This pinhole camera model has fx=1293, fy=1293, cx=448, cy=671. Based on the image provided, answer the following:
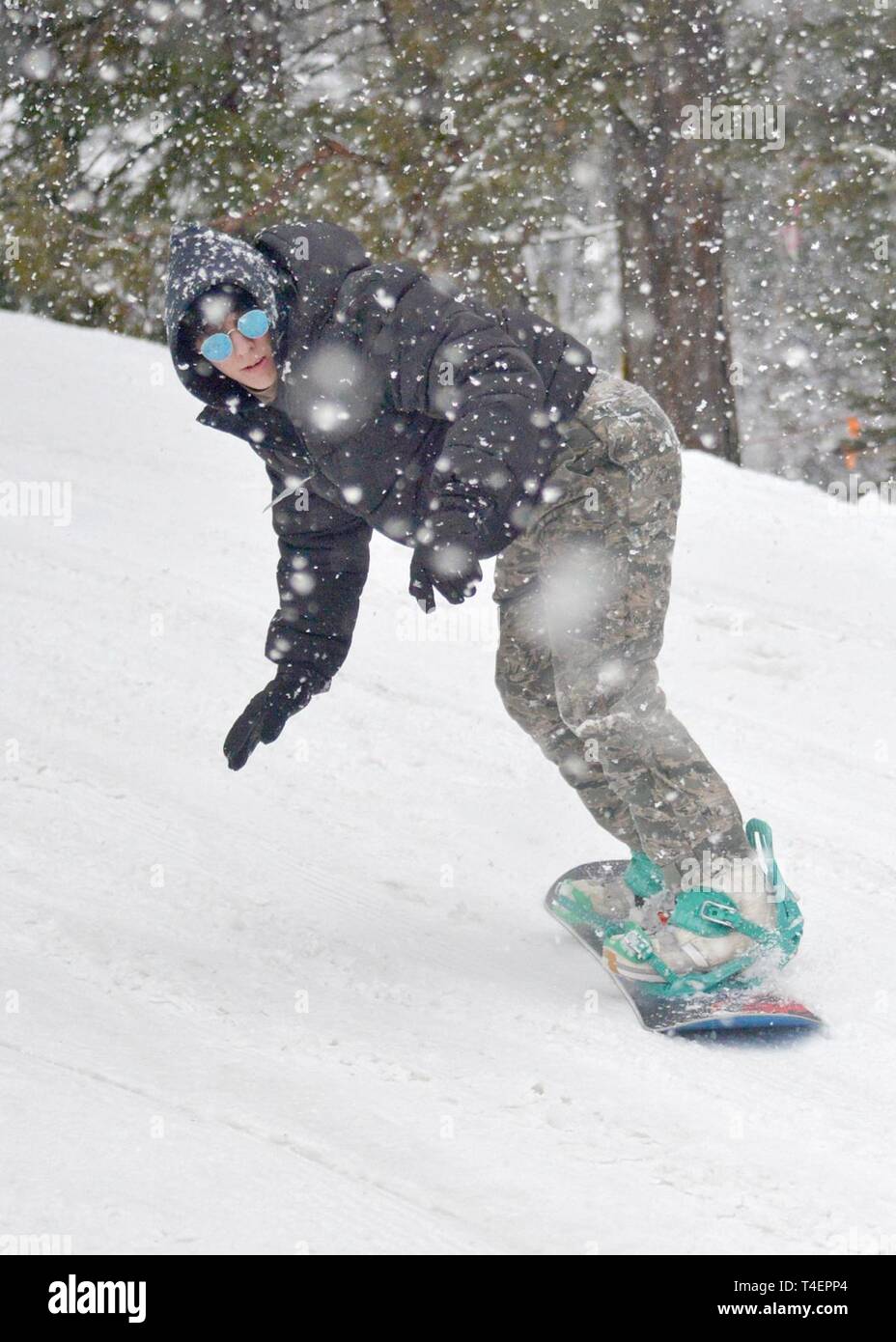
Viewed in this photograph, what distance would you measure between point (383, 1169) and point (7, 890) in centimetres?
139

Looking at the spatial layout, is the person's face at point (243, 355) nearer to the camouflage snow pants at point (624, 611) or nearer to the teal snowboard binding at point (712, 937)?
the camouflage snow pants at point (624, 611)

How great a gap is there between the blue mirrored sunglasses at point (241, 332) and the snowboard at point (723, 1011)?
164 cm

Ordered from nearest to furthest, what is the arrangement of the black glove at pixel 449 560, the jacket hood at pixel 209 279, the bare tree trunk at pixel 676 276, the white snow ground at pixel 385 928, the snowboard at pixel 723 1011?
the white snow ground at pixel 385 928, the black glove at pixel 449 560, the jacket hood at pixel 209 279, the snowboard at pixel 723 1011, the bare tree trunk at pixel 676 276

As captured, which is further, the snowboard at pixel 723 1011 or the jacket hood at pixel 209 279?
the snowboard at pixel 723 1011

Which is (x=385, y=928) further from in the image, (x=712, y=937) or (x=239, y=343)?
(x=239, y=343)

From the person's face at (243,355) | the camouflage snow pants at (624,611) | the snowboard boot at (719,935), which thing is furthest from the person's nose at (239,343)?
the snowboard boot at (719,935)

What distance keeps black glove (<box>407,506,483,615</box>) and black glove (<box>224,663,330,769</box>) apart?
2.18 feet

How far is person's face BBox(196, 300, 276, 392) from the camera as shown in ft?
8.47

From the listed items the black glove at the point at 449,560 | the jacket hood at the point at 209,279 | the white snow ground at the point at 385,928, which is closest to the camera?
the white snow ground at the point at 385,928

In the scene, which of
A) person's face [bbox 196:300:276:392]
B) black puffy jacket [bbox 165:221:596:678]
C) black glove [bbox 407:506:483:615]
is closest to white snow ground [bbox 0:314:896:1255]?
black glove [bbox 407:506:483:615]

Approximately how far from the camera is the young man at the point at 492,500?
256 centimetres

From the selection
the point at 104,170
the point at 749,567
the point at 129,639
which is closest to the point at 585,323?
the point at 104,170

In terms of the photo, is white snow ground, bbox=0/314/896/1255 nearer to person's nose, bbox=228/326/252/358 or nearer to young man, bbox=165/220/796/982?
young man, bbox=165/220/796/982
